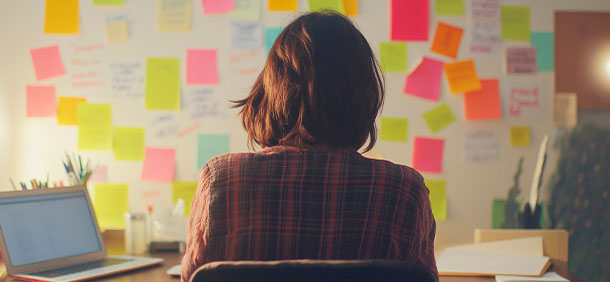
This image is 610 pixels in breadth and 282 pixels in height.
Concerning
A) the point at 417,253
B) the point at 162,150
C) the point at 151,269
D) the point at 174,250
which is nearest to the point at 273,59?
the point at 417,253

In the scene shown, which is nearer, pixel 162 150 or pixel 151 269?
pixel 151 269

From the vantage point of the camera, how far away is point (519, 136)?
200 cm

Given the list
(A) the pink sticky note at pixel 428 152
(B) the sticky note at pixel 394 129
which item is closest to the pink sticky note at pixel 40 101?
(B) the sticky note at pixel 394 129

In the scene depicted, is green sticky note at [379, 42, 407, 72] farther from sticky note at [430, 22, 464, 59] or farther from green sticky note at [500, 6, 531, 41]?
green sticky note at [500, 6, 531, 41]

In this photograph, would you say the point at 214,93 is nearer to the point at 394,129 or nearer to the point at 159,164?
the point at 159,164

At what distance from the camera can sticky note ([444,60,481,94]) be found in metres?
1.98

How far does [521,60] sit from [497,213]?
52cm

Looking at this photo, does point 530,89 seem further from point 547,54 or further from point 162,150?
point 162,150

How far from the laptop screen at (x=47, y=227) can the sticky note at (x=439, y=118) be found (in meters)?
1.09

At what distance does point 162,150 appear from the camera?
1.99 meters

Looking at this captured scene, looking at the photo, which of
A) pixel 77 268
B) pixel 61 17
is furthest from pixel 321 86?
pixel 61 17

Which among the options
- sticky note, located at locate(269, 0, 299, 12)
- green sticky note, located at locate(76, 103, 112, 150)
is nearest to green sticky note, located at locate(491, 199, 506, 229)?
sticky note, located at locate(269, 0, 299, 12)

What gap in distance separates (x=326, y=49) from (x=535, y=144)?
1278mm

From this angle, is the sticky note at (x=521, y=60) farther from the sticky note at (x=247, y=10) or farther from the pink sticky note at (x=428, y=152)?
the sticky note at (x=247, y=10)
